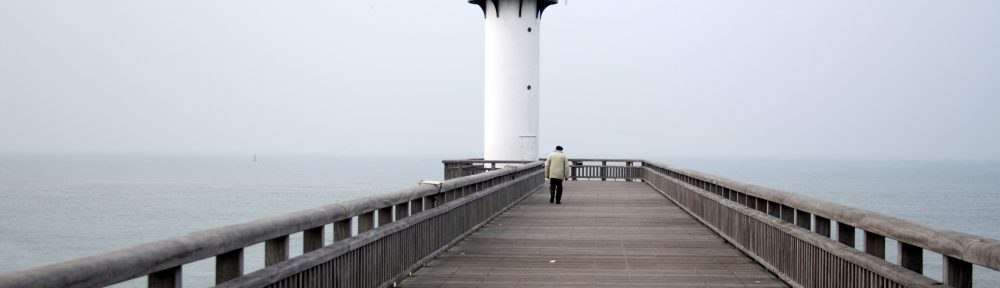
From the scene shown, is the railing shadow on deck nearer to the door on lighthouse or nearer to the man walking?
the man walking

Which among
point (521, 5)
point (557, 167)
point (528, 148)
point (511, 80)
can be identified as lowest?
point (557, 167)

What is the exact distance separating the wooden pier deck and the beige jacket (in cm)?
373

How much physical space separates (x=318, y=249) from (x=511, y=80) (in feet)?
115

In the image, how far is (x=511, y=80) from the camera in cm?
4297

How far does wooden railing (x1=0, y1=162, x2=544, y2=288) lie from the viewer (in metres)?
4.60

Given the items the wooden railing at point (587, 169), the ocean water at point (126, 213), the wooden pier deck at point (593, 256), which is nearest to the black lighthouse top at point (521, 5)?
the wooden railing at point (587, 169)

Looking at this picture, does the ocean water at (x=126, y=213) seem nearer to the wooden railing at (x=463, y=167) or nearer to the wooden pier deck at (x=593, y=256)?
the wooden railing at (x=463, y=167)

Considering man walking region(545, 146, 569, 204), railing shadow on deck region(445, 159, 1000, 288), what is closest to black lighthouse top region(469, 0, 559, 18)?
man walking region(545, 146, 569, 204)

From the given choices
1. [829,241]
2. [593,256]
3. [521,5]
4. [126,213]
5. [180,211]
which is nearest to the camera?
[829,241]

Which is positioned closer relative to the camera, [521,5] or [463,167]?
[463,167]

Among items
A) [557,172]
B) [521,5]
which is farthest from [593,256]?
[521,5]

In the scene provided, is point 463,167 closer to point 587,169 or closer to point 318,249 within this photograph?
point 587,169

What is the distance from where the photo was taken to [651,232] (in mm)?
17906

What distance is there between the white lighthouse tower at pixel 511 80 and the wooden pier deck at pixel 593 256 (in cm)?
2046
